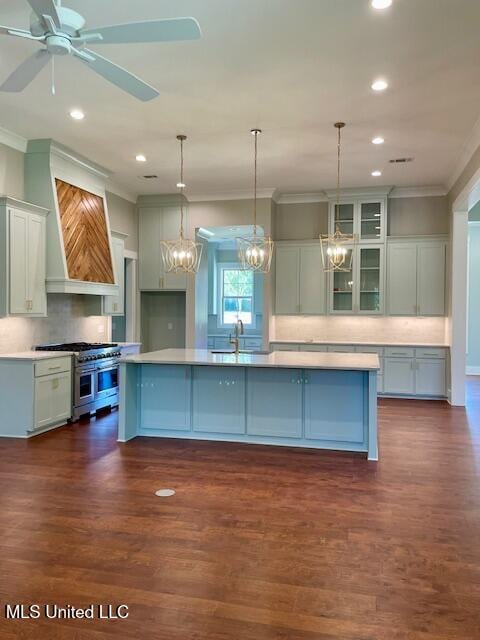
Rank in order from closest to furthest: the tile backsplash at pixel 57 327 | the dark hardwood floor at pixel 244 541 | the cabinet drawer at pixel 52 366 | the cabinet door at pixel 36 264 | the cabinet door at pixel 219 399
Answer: the dark hardwood floor at pixel 244 541, the cabinet door at pixel 219 399, the cabinet drawer at pixel 52 366, the cabinet door at pixel 36 264, the tile backsplash at pixel 57 327

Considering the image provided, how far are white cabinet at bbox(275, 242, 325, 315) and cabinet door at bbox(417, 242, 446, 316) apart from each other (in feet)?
5.11

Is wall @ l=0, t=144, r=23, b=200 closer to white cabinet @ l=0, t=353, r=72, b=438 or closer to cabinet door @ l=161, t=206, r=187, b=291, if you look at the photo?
white cabinet @ l=0, t=353, r=72, b=438

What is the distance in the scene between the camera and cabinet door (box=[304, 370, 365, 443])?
4.94 meters

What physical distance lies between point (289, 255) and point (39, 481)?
18.4ft

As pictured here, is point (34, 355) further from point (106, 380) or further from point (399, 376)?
point (399, 376)

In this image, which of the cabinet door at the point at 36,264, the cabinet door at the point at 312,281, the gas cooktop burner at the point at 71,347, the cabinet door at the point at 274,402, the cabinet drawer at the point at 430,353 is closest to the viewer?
the cabinet door at the point at 274,402

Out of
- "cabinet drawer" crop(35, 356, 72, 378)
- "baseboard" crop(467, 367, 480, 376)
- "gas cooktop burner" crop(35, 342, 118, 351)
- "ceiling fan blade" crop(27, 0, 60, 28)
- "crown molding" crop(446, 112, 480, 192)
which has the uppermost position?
"crown molding" crop(446, 112, 480, 192)

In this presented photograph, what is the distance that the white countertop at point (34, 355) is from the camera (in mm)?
5420

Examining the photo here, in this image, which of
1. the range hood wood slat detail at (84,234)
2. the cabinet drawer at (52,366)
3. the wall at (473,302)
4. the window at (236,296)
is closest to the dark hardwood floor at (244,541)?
the cabinet drawer at (52,366)

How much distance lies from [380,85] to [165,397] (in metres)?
3.73

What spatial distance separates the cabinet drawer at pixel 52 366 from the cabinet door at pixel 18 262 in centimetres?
64

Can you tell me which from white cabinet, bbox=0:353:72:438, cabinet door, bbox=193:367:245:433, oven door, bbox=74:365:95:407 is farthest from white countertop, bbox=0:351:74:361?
cabinet door, bbox=193:367:245:433

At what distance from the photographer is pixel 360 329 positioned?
8594mm

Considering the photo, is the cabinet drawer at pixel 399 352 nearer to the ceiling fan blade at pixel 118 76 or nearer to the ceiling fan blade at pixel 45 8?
the ceiling fan blade at pixel 118 76
